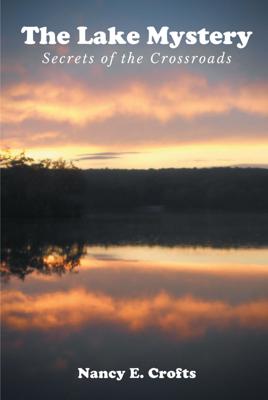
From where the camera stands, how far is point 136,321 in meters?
9.41

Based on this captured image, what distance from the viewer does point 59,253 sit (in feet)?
59.4

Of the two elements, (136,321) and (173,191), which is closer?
(136,321)

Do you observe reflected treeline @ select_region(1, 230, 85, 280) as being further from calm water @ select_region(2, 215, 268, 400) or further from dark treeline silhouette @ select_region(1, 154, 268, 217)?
dark treeline silhouette @ select_region(1, 154, 268, 217)

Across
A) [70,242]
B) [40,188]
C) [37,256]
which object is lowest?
[37,256]

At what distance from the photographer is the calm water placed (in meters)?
6.77

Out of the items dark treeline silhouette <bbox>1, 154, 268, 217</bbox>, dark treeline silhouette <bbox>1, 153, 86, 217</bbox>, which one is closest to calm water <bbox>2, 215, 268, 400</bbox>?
dark treeline silhouette <bbox>1, 153, 86, 217</bbox>

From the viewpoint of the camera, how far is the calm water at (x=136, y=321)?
677cm

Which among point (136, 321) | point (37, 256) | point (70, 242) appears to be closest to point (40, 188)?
point (70, 242)

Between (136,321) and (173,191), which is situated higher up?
(173,191)

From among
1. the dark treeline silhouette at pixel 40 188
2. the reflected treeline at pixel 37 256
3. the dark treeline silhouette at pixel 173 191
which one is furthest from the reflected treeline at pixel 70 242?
the dark treeline silhouette at pixel 173 191

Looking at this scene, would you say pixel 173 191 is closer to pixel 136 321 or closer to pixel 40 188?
pixel 40 188

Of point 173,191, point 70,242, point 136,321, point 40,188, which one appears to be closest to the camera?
point 136,321

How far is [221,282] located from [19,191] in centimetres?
2382

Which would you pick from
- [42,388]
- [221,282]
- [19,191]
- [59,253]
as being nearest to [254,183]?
[19,191]
